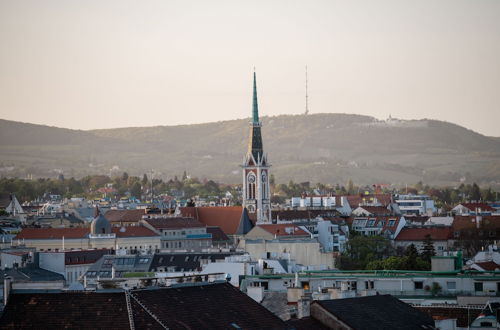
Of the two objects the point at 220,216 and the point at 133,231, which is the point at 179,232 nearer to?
the point at 133,231

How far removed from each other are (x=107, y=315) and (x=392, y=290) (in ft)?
85.4

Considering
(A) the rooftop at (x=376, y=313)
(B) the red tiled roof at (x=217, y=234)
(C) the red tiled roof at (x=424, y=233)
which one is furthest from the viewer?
(B) the red tiled roof at (x=217, y=234)

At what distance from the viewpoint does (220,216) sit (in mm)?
190875

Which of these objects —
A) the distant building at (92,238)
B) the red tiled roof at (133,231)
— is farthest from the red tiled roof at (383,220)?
the distant building at (92,238)

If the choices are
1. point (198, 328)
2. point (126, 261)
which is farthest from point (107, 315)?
point (126, 261)

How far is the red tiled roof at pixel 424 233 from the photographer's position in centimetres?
16638

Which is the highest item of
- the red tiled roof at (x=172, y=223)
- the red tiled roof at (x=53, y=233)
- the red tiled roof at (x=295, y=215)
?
the red tiled roof at (x=295, y=215)

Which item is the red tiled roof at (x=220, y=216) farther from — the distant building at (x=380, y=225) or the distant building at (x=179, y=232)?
the distant building at (x=380, y=225)

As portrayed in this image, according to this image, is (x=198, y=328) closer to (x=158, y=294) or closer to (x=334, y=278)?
(x=158, y=294)

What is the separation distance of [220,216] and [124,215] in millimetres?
10758

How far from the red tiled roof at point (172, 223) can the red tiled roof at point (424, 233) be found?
20646 mm

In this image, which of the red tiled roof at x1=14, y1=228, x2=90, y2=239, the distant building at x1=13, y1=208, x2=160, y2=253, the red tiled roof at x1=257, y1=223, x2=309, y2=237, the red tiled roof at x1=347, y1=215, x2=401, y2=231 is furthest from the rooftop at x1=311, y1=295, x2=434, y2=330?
the red tiled roof at x1=347, y1=215, x2=401, y2=231

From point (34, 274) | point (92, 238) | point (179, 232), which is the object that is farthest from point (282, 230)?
point (34, 274)

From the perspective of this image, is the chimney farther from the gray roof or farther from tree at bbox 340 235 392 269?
tree at bbox 340 235 392 269
